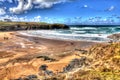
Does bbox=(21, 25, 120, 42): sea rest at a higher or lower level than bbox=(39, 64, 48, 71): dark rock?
lower

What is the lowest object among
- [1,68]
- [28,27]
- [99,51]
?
[28,27]

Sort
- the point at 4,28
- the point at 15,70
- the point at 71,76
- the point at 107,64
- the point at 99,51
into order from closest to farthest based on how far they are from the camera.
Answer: the point at 71,76
the point at 107,64
the point at 99,51
the point at 15,70
the point at 4,28

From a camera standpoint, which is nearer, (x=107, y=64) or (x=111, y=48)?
(x=107, y=64)

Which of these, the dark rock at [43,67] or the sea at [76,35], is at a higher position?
the dark rock at [43,67]

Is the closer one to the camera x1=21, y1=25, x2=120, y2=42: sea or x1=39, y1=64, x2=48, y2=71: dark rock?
x1=39, y1=64, x2=48, y2=71: dark rock

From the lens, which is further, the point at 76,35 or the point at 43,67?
the point at 76,35

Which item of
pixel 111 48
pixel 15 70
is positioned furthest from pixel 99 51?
pixel 15 70

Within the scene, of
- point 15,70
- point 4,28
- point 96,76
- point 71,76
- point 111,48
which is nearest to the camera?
point 96,76

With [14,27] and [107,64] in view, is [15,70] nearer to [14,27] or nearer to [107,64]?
[107,64]

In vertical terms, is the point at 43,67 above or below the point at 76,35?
above

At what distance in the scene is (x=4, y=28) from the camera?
112m

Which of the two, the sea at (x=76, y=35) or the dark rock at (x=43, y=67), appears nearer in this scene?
the dark rock at (x=43, y=67)

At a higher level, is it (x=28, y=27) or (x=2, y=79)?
(x=2, y=79)

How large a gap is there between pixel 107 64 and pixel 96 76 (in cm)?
300
